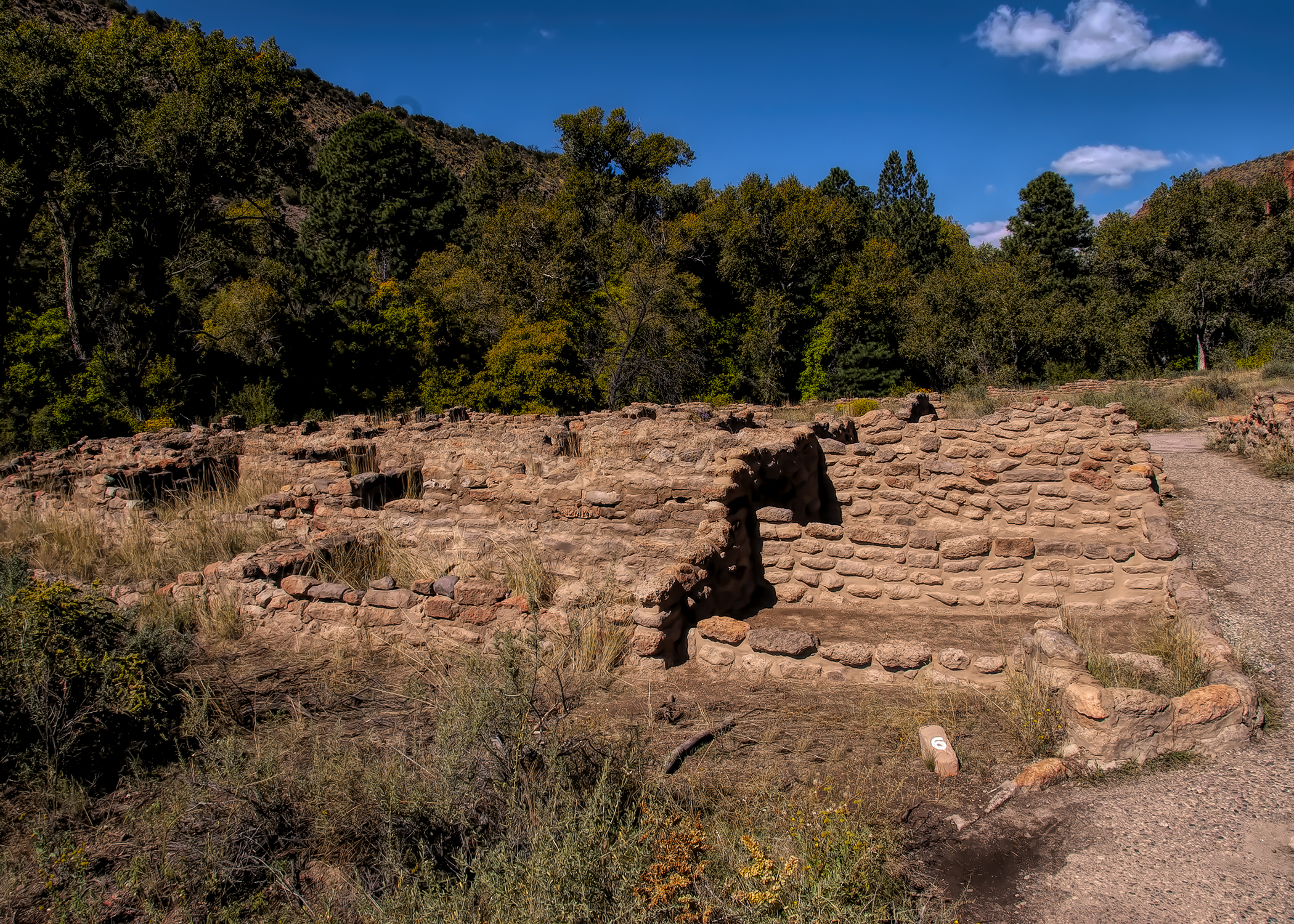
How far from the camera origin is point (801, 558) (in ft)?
21.1

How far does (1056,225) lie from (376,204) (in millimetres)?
36742

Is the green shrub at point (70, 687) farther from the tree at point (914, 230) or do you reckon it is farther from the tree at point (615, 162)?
the tree at point (914, 230)

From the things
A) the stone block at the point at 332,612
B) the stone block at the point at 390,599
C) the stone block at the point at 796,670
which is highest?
the stone block at the point at 390,599

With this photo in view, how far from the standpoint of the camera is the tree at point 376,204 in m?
38.0

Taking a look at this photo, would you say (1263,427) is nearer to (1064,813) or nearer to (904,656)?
(904,656)

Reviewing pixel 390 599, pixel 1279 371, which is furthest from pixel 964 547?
pixel 1279 371

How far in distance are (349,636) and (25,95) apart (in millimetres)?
19476

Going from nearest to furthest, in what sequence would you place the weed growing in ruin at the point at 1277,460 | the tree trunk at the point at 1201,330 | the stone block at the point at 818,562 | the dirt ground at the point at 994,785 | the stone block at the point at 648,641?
1. the dirt ground at the point at 994,785
2. the stone block at the point at 648,641
3. the stone block at the point at 818,562
4. the weed growing in ruin at the point at 1277,460
5. the tree trunk at the point at 1201,330

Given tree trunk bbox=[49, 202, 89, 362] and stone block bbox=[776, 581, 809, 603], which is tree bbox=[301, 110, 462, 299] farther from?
stone block bbox=[776, 581, 809, 603]

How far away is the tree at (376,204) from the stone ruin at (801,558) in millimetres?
31823

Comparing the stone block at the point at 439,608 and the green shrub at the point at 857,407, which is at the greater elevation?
the green shrub at the point at 857,407

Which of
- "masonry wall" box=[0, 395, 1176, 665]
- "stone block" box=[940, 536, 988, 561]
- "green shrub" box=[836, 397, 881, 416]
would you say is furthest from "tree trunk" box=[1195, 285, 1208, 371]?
"stone block" box=[940, 536, 988, 561]

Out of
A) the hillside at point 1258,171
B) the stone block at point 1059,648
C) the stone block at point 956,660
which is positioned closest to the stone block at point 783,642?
the stone block at point 956,660

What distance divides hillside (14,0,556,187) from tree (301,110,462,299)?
21.4 ft
